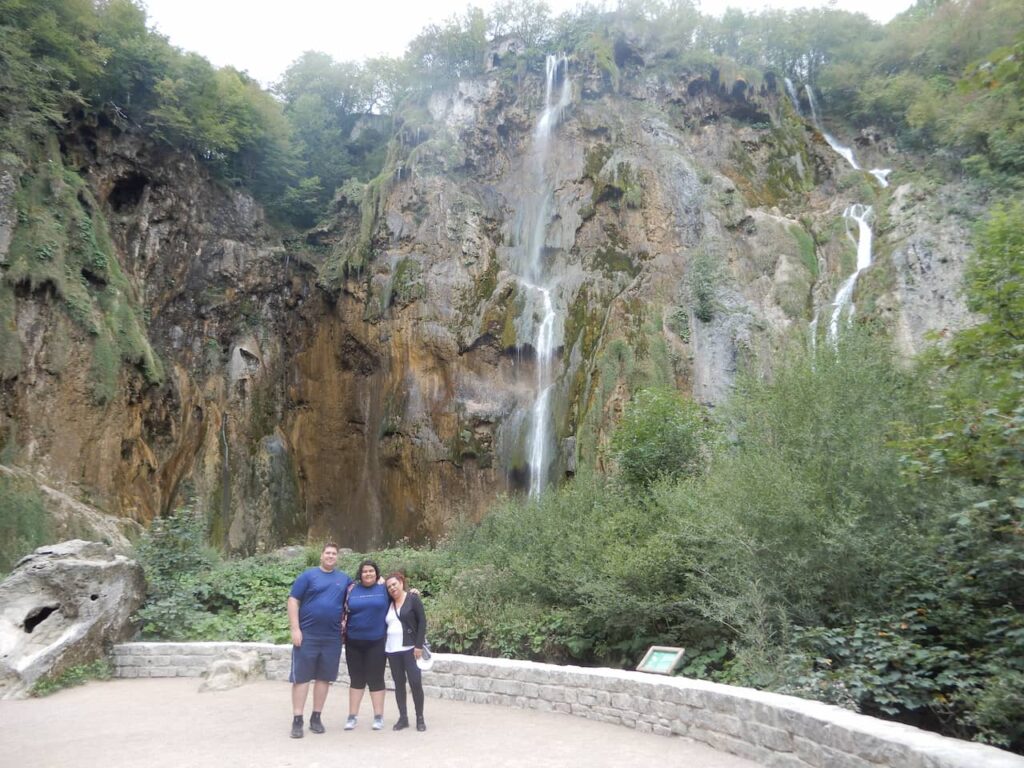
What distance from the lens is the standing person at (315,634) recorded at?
584 cm

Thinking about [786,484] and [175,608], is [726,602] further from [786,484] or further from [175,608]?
[175,608]

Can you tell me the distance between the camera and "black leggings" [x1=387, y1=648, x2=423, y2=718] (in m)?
5.97

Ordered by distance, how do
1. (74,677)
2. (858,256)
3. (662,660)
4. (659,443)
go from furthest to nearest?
(858,256) < (659,443) < (74,677) < (662,660)

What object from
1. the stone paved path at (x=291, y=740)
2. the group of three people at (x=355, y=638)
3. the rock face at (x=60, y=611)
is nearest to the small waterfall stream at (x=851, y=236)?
the stone paved path at (x=291, y=740)

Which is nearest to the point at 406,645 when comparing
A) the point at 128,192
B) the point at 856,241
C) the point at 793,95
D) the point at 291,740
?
the point at 291,740

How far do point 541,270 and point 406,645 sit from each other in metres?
20.1

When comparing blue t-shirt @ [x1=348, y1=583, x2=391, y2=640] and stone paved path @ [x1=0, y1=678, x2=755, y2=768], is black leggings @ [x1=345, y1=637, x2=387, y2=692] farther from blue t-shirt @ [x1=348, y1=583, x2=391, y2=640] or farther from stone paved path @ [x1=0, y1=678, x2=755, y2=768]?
stone paved path @ [x1=0, y1=678, x2=755, y2=768]

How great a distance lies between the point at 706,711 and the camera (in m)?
5.34

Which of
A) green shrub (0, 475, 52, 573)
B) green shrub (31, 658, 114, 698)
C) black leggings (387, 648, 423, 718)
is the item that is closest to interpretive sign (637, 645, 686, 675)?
black leggings (387, 648, 423, 718)

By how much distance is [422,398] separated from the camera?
23500 mm

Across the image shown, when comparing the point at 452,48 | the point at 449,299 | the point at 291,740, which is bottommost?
the point at 291,740

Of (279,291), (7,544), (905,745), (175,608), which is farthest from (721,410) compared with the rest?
(279,291)

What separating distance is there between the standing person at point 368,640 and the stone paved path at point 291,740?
375mm

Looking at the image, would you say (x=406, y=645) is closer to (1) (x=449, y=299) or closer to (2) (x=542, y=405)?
(2) (x=542, y=405)
